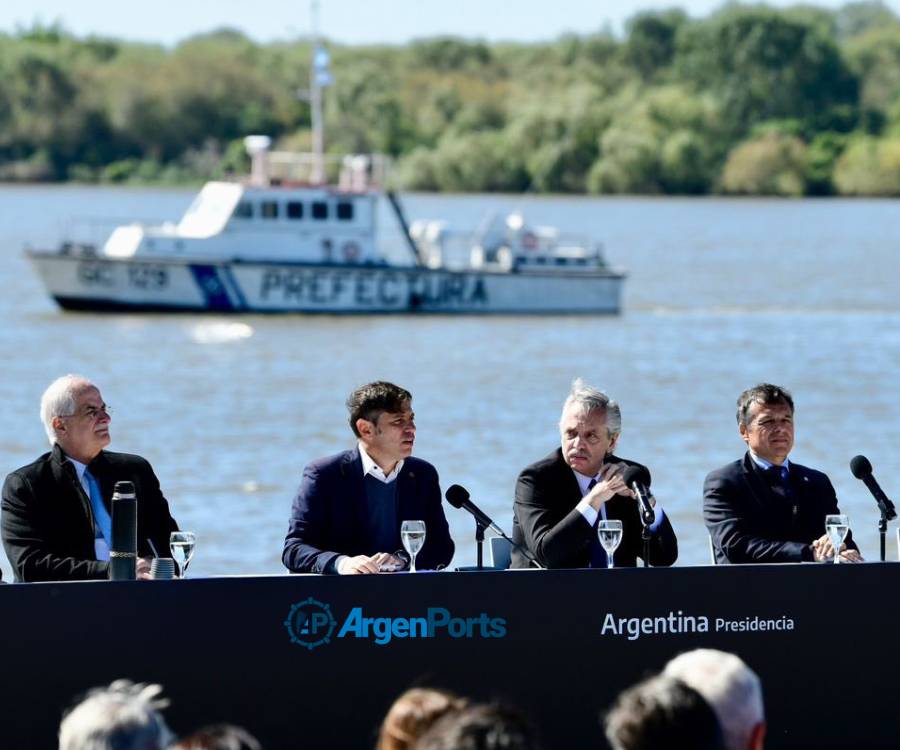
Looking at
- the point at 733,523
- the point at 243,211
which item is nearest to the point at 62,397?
the point at 733,523

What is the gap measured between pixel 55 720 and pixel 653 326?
37.9 metres

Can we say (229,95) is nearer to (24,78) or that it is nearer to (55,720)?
(24,78)

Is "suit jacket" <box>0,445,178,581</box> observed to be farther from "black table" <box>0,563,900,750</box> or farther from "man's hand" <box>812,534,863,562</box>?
"man's hand" <box>812,534,863,562</box>

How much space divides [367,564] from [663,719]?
10.9 ft

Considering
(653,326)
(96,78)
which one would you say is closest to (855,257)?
(653,326)

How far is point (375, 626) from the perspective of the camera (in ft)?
23.7

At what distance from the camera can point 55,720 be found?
7023mm

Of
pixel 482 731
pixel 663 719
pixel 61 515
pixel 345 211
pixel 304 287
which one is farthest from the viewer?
pixel 304 287

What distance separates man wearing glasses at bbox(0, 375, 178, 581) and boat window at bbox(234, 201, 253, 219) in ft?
110

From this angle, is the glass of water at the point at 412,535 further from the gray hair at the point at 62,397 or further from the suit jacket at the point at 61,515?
the gray hair at the point at 62,397

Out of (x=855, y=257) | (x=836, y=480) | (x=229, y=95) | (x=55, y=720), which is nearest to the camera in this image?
Result: (x=55, y=720)

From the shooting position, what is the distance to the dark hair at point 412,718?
14.6ft

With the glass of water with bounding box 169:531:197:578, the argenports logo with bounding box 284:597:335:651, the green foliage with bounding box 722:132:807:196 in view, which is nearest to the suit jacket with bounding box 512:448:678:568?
the argenports logo with bounding box 284:597:335:651

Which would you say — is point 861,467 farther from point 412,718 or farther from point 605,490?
point 412,718
